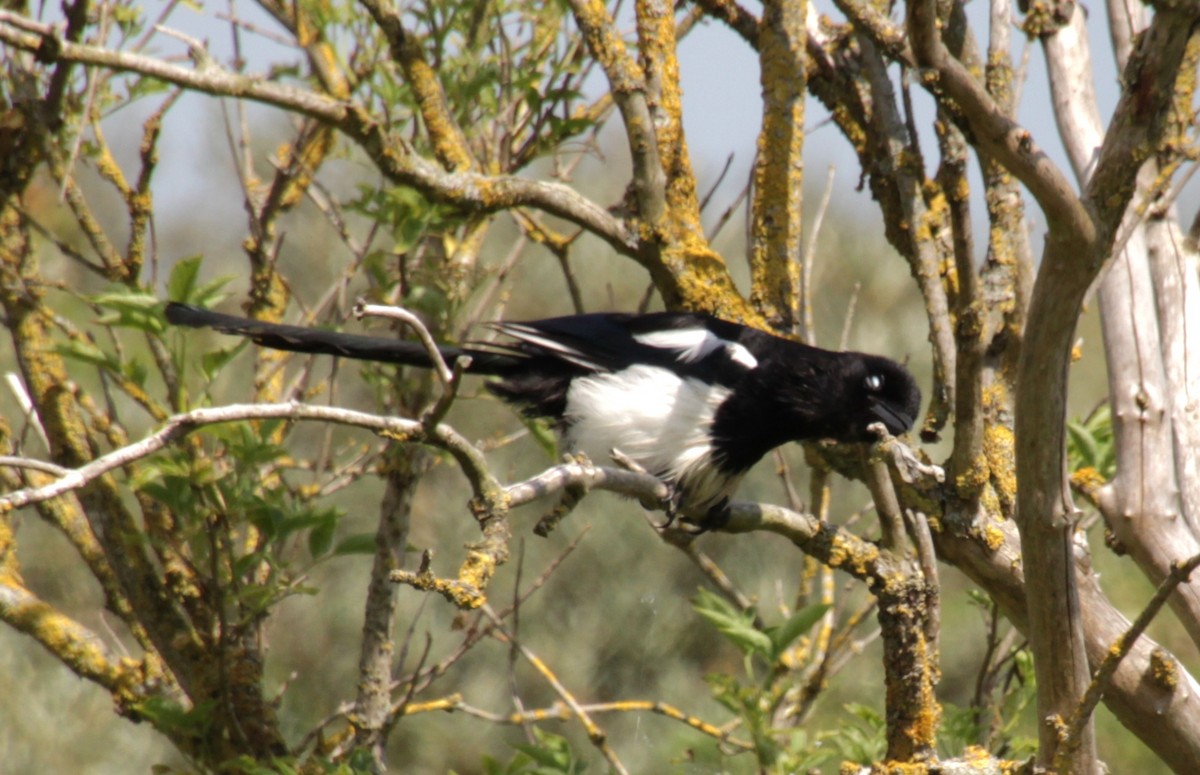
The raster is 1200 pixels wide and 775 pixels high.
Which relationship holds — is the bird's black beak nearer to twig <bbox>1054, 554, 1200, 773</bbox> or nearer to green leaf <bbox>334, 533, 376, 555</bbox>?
green leaf <bbox>334, 533, 376, 555</bbox>

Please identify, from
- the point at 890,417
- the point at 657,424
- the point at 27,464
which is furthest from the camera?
the point at 657,424

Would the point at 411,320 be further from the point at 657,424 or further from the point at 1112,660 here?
the point at 657,424

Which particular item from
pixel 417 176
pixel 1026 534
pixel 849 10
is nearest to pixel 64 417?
pixel 417 176

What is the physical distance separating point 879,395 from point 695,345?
52 cm

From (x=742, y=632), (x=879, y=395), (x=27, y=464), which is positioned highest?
(x=879, y=395)

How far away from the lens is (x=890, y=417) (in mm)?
3475

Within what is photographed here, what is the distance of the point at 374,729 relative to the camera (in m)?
3.28

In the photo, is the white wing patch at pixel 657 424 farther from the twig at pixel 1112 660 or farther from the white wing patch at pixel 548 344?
the twig at pixel 1112 660

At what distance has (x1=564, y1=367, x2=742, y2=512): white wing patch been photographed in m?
3.61

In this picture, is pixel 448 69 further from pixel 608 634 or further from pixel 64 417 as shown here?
pixel 608 634

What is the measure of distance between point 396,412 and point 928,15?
2441 mm

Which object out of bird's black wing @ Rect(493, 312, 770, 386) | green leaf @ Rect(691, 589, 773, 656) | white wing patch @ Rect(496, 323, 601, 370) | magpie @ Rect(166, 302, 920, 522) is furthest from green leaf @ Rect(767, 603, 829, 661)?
white wing patch @ Rect(496, 323, 601, 370)

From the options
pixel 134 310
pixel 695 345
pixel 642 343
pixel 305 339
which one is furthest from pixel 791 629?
pixel 134 310

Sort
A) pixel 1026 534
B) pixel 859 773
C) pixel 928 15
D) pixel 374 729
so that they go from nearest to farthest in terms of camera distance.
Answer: pixel 928 15, pixel 1026 534, pixel 859 773, pixel 374 729
